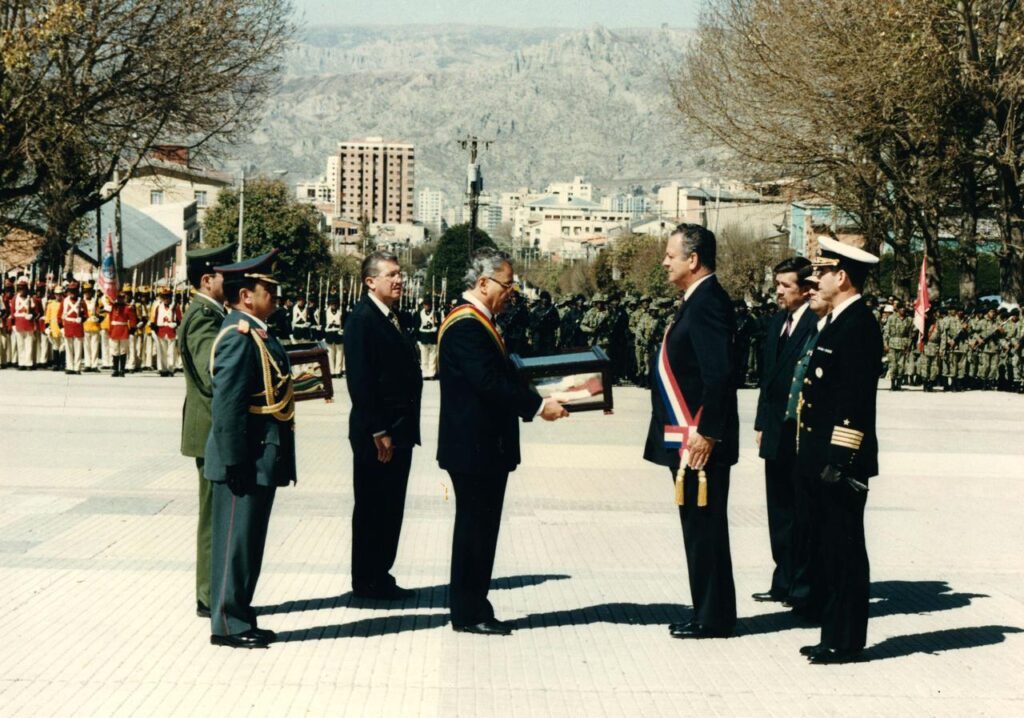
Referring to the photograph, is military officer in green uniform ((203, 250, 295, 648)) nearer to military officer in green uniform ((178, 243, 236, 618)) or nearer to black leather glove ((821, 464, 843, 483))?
military officer in green uniform ((178, 243, 236, 618))

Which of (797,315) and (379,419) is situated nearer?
(379,419)

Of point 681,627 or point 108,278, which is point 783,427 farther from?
point 108,278

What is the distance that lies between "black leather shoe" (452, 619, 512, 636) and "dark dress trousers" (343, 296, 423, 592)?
809mm

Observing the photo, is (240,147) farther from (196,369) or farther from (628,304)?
(196,369)

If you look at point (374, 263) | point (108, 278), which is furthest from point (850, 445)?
point (108, 278)

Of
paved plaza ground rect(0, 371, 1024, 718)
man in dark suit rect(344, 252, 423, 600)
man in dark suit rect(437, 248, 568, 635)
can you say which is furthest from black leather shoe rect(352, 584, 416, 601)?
man in dark suit rect(437, 248, 568, 635)

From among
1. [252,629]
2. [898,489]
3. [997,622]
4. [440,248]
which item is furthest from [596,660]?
[440,248]

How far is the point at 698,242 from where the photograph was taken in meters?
7.24

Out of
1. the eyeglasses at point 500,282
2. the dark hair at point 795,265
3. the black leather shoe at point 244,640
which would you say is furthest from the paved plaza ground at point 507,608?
the dark hair at point 795,265

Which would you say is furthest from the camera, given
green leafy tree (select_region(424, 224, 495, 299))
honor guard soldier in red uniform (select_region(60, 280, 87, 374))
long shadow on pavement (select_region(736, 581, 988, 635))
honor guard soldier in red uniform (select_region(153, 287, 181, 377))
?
green leafy tree (select_region(424, 224, 495, 299))

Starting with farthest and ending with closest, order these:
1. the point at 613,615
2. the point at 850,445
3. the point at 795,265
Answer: the point at 795,265 → the point at 613,615 → the point at 850,445

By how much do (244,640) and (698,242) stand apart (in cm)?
288

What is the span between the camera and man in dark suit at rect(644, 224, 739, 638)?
714cm

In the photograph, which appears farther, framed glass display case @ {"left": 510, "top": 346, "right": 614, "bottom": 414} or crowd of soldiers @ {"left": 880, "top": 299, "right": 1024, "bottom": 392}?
crowd of soldiers @ {"left": 880, "top": 299, "right": 1024, "bottom": 392}
